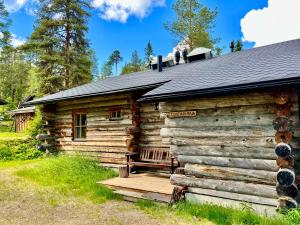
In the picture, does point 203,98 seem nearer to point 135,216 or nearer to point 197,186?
point 197,186

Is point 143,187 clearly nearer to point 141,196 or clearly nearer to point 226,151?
point 141,196

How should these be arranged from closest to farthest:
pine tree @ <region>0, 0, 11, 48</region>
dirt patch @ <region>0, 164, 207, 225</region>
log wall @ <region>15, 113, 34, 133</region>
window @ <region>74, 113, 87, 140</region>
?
dirt patch @ <region>0, 164, 207, 225</region>, window @ <region>74, 113, 87, 140</region>, pine tree @ <region>0, 0, 11, 48</region>, log wall @ <region>15, 113, 34, 133</region>

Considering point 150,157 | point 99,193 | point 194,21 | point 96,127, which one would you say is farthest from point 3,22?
point 99,193

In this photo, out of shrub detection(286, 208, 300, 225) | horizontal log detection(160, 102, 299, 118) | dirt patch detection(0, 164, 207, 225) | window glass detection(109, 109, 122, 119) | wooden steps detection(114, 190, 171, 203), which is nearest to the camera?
shrub detection(286, 208, 300, 225)

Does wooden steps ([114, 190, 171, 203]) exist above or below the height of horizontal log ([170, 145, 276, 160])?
below

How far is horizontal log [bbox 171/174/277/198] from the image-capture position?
5.54 m

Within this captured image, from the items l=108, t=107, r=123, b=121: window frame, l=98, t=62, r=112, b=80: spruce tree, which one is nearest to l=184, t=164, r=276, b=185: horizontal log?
l=108, t=107, r=123, b=121: window frame

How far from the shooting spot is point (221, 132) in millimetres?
6273

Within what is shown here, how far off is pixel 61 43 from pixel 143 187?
861 inches

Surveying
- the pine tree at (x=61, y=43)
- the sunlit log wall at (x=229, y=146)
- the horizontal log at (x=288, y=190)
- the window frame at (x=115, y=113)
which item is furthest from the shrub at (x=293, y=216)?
the pine tree at (x=61, y=43)

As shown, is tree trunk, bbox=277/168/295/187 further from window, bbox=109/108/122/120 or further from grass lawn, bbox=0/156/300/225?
window, bbox=109/108/122/120

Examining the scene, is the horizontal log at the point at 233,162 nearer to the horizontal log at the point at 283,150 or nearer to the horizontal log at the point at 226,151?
the horizontal log at the point at 226,151

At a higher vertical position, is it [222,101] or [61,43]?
[61,43]

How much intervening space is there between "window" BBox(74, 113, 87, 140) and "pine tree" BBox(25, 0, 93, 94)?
504 inches
